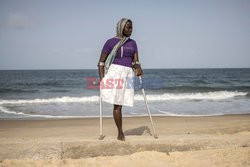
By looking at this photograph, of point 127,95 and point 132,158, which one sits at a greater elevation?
point 127,95

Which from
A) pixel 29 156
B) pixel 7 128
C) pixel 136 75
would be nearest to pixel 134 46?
pixel 136 75

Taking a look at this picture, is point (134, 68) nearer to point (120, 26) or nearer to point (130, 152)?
point (120, 26)

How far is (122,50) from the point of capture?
13.2 feet

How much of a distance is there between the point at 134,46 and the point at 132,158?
1.61 meters

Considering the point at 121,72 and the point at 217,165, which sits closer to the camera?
the point at 217,165

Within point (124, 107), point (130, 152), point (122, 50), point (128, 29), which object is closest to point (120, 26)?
point (128, 29)

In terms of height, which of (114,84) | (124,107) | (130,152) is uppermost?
(114,84)

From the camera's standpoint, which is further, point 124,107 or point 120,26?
point 124,107

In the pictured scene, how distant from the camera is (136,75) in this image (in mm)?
4309

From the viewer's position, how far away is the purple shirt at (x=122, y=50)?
Answer: 4.02 m

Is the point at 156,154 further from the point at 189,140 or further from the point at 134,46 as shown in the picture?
the point at 134,46

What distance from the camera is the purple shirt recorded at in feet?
13.2

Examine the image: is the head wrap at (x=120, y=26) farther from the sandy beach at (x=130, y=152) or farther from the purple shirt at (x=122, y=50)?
the sandy beach at (x=130, y=152)

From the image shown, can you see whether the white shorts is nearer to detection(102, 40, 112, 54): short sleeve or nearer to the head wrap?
detection(102, 40, 112, 54): short sleeve
